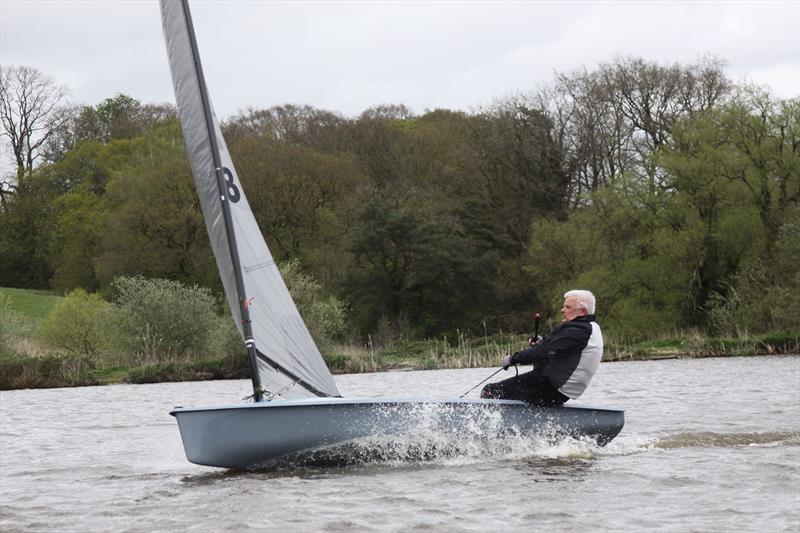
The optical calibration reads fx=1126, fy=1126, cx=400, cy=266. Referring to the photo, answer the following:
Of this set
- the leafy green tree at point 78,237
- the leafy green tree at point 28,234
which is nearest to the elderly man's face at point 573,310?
the leafy green tree at point 78,237

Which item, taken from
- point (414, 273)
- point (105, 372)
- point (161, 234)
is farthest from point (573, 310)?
point (161, 234)

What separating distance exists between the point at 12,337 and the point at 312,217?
1870 centimetres

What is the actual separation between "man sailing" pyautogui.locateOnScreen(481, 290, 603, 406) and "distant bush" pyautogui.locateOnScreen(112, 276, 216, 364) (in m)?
25.4

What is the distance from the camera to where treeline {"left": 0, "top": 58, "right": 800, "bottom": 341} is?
4006 cm

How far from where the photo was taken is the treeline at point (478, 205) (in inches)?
1577

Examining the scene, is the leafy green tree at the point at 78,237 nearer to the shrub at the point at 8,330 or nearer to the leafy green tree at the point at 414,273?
the leafy green tree at the point at 414,273

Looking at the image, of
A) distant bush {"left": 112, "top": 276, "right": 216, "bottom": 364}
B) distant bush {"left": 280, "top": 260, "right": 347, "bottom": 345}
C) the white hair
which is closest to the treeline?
distant bush {"left": 280, "top": 260, "right": 347, "bottom": 345}

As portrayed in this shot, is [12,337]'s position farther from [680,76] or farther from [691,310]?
[680,76]

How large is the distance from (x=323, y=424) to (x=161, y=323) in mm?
26108

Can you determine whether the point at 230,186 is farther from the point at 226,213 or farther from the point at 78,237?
the point at 78,237

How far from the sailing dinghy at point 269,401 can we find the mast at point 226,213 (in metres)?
0.01

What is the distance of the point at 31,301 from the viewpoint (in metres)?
55.8

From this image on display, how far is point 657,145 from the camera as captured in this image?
45844 millimetres

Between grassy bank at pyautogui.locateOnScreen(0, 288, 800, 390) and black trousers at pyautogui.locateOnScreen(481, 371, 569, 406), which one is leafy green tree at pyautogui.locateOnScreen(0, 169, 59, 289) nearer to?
grassy bank at pyautogui.locateOnScreen(0, 288, 800, 390)
